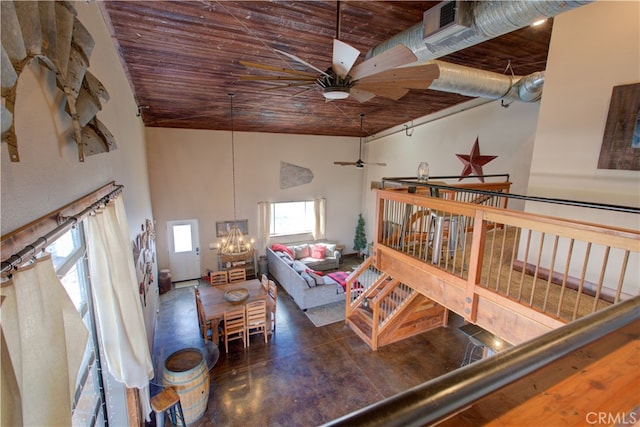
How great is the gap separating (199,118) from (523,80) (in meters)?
6.64

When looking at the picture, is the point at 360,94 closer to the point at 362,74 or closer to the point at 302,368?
the point at 362,74

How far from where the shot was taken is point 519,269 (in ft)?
11.5

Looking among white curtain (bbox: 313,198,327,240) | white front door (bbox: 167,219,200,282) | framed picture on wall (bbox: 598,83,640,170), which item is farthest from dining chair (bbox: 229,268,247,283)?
framed picture on wall (bbox: 598,83,640,170)

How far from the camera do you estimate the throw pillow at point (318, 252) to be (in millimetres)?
9203

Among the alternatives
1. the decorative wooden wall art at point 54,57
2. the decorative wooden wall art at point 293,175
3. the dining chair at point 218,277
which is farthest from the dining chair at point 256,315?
the decorative wooden wall art at point 293,175

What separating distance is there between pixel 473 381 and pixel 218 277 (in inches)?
290

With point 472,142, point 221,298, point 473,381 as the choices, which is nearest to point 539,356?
point 473,381

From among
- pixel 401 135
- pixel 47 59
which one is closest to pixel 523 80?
pixel 401 135

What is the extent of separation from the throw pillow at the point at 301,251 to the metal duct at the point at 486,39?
20.3 feet

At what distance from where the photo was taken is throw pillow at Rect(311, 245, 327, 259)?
9203 millimetres

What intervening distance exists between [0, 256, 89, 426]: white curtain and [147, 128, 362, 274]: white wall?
7324 millimetres

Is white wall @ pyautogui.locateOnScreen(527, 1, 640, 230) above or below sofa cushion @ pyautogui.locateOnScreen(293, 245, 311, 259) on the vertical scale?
above

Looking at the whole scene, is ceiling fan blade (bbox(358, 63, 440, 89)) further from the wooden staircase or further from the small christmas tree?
the small christmas tree

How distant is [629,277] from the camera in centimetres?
275
